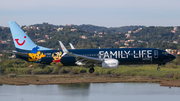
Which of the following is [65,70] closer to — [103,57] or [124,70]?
[124,70]

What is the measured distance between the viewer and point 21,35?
6309cm

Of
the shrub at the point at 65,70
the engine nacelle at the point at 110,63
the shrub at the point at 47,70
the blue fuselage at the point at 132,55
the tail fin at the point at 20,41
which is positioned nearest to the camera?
the engine nacelle at the point at 110,63

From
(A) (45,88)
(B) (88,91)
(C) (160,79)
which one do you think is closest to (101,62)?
(B) (88,91)

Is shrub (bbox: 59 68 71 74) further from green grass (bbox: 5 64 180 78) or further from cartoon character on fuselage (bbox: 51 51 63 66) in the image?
cartoon character on fuselage (bbox: 51 51 63 66)

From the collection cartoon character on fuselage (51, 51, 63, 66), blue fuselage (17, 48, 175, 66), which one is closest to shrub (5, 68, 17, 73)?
cartoon character on fuselage (51, 51, 63, 66)

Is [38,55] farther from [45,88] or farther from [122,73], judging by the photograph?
[122,73]

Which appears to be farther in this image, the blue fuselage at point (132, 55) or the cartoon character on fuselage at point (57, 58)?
→ the cartoon character on fuselage at point (57, 58)

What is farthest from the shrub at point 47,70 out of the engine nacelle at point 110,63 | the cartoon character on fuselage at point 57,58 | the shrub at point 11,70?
the engine nacelle at point 110,63

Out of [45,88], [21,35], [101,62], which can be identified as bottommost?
[45,88]

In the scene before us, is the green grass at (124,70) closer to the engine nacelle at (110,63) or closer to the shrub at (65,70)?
the shrub at (65,70)

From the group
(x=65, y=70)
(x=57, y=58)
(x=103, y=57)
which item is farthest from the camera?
(x=65, y=70)

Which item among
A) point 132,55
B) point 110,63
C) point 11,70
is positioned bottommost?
point 11,70

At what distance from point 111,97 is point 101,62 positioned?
10200 millimetres

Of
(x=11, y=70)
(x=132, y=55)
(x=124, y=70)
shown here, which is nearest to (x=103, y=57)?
(x=132, y=55)
